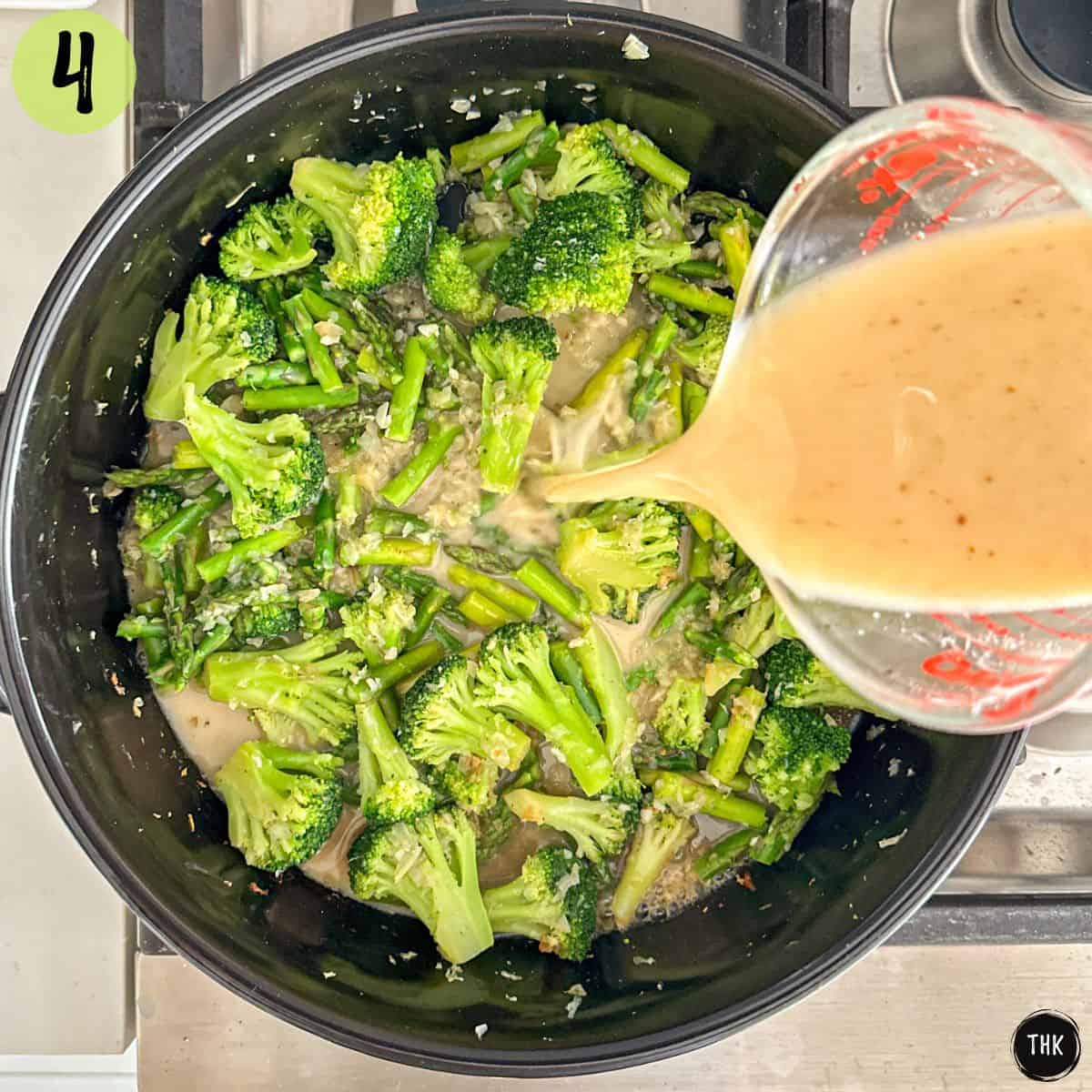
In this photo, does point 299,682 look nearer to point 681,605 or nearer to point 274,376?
→ point 274,376

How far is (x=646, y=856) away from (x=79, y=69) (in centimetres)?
127

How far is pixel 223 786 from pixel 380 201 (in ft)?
2.44

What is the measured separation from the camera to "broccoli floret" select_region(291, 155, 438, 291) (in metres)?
1.24

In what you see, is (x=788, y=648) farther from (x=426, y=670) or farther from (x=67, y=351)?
(x=67, y=351)

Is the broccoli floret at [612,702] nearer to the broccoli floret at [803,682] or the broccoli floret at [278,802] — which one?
the broccoli floret at [803,682]

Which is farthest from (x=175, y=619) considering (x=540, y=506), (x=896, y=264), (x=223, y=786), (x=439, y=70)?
(x=896, y=264)

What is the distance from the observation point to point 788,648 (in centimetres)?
132

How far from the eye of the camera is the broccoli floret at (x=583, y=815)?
1321 millimetres

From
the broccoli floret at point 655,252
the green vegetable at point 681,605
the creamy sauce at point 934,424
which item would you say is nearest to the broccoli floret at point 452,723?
the green vegetable at point 681,605

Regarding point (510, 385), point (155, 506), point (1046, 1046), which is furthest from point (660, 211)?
point (1046, 1046)

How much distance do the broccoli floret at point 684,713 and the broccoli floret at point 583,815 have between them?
10 cm

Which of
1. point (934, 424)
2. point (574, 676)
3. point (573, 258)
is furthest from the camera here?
point (574, 676)

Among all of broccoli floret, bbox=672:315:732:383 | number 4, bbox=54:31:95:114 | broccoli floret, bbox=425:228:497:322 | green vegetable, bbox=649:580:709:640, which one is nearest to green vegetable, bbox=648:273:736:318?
broccoli floret, bbox=672:315:732:383

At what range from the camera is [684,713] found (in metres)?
1.33
